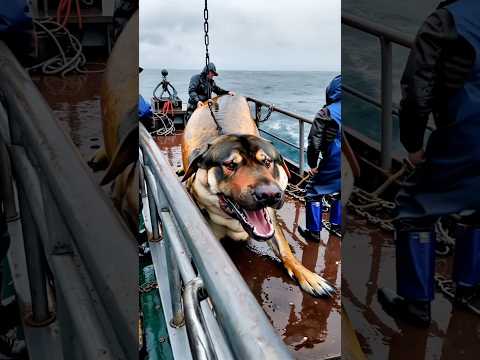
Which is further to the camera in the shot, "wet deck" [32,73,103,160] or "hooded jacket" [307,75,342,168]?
"hooded jacket" [307,75,342,168]

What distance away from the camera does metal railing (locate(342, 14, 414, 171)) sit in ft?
2.35

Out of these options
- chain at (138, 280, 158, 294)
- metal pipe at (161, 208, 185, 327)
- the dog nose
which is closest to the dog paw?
the dog nose

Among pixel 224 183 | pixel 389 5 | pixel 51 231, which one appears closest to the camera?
pixel 389 5

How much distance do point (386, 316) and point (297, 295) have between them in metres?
2.41

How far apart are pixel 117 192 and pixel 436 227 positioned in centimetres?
54

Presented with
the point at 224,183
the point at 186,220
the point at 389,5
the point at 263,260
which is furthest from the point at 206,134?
the point at 389,5

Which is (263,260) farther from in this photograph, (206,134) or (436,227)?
(436,227)

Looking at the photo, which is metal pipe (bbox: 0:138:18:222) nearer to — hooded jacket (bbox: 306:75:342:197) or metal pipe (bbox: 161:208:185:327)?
metal pipe (bbox: 161:208:185:327)

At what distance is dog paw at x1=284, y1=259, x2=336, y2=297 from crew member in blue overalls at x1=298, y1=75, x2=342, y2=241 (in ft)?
2.47

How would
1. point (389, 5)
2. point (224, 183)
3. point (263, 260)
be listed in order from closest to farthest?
point (389, 5) < point (224, 183) < point (263, 260)

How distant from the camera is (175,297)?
182 centimetres

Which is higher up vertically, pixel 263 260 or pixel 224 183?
pixel 224 183

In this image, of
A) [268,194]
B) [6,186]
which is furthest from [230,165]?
[6,186]

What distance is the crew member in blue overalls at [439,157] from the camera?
680 millimetres
